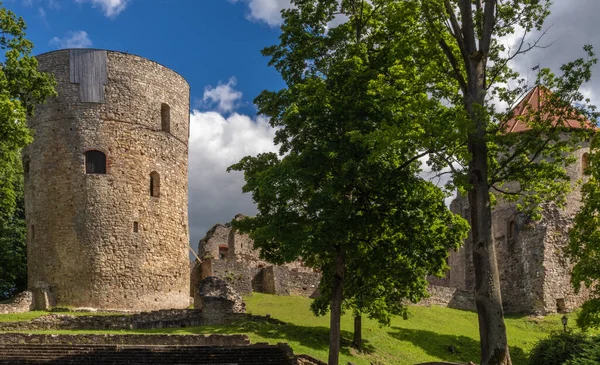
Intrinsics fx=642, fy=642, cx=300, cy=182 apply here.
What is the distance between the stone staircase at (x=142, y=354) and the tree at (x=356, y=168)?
2.23 metres

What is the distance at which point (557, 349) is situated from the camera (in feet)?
58.3

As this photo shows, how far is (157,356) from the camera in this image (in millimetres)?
17828

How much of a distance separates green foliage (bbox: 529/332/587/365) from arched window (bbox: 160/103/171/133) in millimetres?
20091

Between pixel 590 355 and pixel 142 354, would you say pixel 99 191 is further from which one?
pixel 590 355

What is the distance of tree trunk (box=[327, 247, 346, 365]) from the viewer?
1700 centimetres

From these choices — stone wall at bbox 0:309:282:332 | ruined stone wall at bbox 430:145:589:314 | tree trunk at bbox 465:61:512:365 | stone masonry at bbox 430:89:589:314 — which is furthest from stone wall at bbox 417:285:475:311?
tree trunk at bbox 465:61:512:365

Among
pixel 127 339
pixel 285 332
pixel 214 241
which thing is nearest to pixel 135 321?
pixel 127 339

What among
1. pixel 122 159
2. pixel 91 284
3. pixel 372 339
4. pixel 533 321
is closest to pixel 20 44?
pixel 122 159

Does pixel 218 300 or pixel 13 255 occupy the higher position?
pixel 13 255

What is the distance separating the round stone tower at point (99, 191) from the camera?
28.5 meters

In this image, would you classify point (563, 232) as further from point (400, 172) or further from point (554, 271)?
point (400, 172)

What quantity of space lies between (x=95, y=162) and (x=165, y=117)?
440 cm

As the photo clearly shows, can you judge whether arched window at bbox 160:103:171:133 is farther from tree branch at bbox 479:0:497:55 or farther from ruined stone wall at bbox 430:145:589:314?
ruined stone wall at bbox 430:145:589:314

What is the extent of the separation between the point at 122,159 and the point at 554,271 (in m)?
23.3
